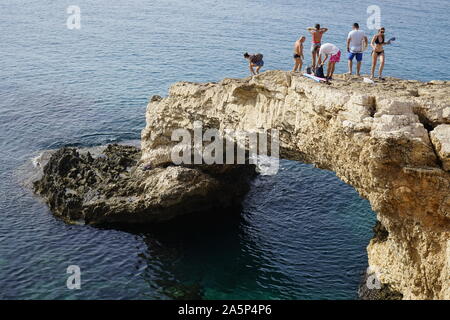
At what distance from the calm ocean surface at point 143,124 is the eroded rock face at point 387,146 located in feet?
17.7

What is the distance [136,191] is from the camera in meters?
32.5

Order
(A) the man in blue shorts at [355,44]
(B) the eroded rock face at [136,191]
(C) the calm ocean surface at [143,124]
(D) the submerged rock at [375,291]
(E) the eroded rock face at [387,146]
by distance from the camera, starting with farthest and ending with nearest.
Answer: (B) the eroded rock face at [136,191] < (C) the calm ocean surface at [143,124] < (A) the man in blue shorts at [355,44] < (D) the submerged rock at [375,291] < (E) the eroded rock face at [387,146]

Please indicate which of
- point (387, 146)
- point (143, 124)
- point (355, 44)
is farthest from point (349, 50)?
point (143, 124)

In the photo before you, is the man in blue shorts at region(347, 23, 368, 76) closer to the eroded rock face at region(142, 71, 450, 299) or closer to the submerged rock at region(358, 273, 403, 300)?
the eroded rock face at region(142, 71, 450, 299)

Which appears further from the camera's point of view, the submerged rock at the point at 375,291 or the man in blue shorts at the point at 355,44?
the man in blue shorts at the point at 355,44

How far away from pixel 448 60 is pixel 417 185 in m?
50.7

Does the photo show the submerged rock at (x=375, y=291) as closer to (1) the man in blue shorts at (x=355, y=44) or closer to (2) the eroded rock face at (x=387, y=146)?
(2) the eroded rock face at (x=387, y=146)

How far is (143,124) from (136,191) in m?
17.8

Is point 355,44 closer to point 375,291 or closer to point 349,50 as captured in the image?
point 349,50

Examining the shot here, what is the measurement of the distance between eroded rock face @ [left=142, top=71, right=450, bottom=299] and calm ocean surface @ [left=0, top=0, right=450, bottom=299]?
5.41 m

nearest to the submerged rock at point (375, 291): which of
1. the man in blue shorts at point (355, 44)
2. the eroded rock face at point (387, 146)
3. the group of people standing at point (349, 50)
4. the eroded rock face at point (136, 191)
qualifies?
the eroded rock face at point (387, 146)

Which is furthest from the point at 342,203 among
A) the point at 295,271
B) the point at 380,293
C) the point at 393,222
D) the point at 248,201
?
the point at 393,222

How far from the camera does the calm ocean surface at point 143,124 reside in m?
27.3

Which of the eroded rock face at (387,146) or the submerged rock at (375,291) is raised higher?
the eroded rock face at (387,146)
